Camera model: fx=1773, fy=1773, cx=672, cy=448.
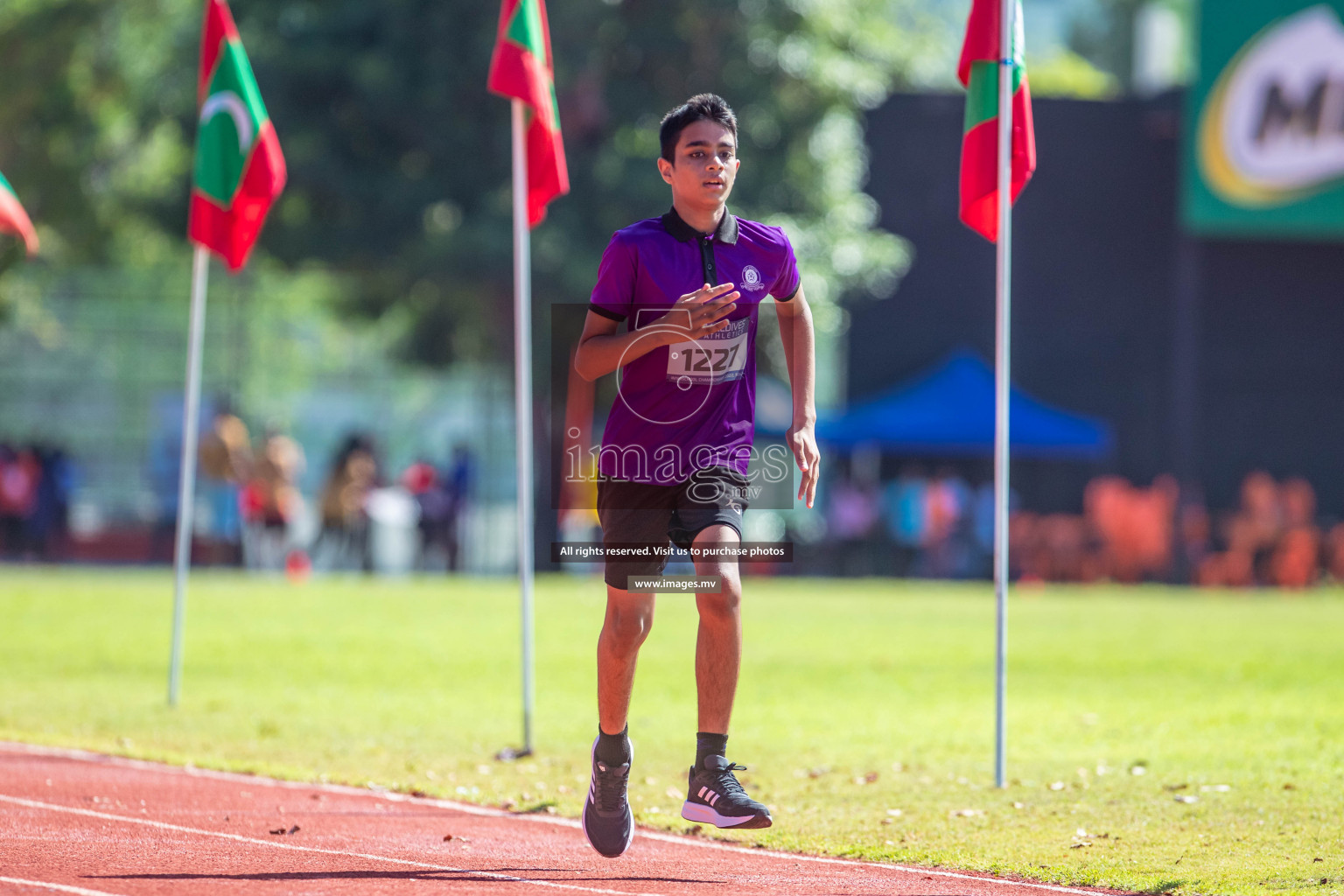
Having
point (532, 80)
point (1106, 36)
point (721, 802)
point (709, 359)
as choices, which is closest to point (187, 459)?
point (532, 80)

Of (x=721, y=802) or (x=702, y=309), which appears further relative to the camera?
(x=721, y=802)

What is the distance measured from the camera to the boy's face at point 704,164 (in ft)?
20.2

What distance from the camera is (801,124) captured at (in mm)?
28031

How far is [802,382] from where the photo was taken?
6.45 meters

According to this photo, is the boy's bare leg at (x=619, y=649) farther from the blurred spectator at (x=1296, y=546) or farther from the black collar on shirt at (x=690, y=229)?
the blurred spectator at (x=1296, y=546)

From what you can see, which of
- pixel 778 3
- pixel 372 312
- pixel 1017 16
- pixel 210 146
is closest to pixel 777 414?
pixel 778 3

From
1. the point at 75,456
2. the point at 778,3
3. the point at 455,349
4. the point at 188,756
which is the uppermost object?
the point at 778,3

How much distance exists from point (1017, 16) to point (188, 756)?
5717 millimetres

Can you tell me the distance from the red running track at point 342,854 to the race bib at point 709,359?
171 cm

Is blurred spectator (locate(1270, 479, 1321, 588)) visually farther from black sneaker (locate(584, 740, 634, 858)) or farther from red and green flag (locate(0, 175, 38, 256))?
black sneaker (locate(584, 740, 634, 858))

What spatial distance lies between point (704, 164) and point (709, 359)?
2.23 ft

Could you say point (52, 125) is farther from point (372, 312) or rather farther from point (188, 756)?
point (188, 756)

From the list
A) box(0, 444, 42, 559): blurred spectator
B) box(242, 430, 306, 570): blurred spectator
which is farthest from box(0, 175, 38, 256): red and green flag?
box(0, 444, 42, 559): blurred spectator

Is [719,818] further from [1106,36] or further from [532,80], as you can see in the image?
[1106,36]
